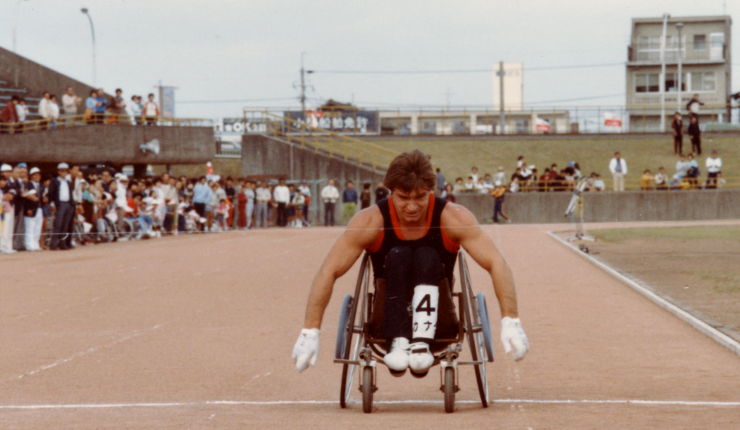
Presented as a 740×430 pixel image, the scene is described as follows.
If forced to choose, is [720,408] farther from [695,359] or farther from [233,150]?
[233,150]

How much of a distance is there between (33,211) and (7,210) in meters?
0.69

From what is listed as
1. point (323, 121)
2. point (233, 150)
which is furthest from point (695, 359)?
point (233, 150)

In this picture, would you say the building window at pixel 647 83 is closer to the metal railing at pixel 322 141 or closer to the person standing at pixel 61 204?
the metal railing at pixel 322 141

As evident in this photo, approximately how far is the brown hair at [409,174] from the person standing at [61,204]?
1616 cm

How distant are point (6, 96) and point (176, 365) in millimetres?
33257

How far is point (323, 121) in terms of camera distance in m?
60.0

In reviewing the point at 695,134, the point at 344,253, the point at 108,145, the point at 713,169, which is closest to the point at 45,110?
the point at 108,145

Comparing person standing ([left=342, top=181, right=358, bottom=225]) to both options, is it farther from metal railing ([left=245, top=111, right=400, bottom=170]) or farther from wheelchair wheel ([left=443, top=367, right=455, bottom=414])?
wheelchair wheel ([left=443, top=367, right=455, bottom=414])

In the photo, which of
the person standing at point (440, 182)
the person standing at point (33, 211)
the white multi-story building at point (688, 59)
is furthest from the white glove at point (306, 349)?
the white multi-story building at point (688, 59)

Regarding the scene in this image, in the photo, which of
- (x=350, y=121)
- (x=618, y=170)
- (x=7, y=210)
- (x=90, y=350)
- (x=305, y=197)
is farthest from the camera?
(x=350, y=121)

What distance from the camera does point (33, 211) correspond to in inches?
796

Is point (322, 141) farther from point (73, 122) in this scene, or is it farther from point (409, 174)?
point (409, 174)

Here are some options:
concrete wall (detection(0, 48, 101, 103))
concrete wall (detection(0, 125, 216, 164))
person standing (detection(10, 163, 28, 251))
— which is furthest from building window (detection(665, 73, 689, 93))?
person standing (detection(10, 163, 28, 251))

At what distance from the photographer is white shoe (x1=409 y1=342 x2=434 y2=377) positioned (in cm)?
548
